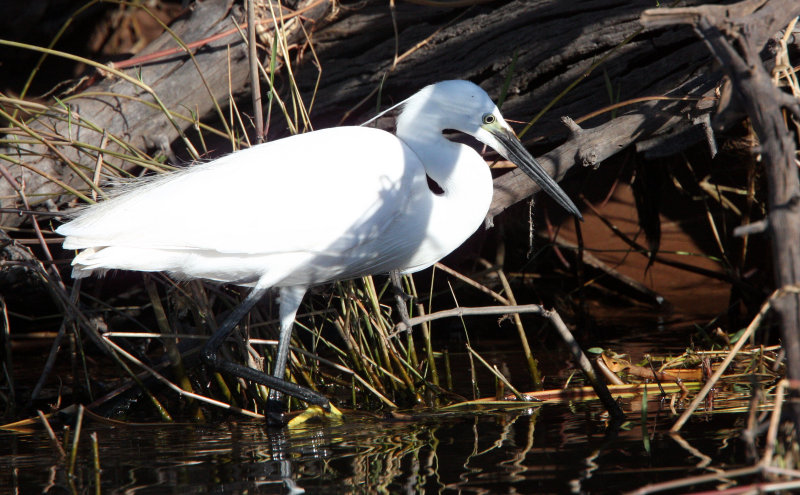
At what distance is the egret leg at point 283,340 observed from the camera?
3.31 metres

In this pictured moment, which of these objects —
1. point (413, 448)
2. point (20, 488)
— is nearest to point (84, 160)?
point (20, 488)

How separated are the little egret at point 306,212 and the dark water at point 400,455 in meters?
0.40

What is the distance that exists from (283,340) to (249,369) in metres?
0.19

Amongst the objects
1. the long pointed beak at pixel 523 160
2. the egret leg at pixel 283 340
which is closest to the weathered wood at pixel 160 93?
the egret leg at pixel 283 340

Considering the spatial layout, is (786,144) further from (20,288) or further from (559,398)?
(20,288)

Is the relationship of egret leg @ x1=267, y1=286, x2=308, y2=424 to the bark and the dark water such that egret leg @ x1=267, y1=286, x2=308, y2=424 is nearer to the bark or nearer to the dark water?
the dark water

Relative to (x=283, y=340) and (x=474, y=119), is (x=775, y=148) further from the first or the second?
(x=283, y=340)

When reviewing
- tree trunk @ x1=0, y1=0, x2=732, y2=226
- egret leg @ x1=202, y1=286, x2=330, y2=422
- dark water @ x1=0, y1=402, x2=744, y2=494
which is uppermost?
tree trunk @ x1=0, y1=0, x2=732, y2=226

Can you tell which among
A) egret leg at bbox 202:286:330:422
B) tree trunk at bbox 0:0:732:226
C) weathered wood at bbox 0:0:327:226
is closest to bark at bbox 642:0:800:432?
tree trunk at bbox 0:0:732:226

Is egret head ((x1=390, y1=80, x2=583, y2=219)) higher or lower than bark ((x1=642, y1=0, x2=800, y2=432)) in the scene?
higher

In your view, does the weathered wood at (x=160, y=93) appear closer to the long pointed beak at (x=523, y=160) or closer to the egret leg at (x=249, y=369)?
the egret leg at (x=249, y=369)

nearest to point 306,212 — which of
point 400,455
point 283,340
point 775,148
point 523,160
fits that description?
point 283,340

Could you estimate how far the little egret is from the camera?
10.2ft

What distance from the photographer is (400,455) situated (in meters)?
2.63
